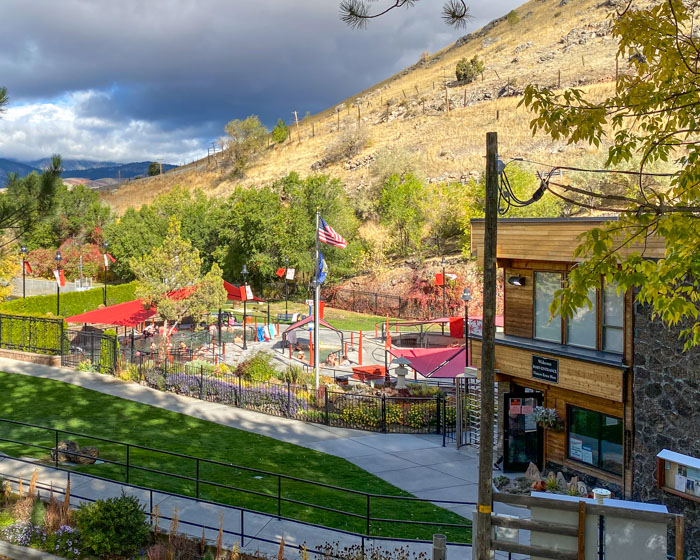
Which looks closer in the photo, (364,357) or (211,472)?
(211,472)

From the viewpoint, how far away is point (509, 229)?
15750mm

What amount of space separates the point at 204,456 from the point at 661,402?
10735 mm

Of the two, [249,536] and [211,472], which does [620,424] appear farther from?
[211,472]

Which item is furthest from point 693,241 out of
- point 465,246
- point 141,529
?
point 465,246

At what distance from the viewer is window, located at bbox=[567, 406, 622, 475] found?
14.3 m

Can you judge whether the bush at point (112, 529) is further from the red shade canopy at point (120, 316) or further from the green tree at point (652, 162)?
the red shade canopy at point (120, 316)

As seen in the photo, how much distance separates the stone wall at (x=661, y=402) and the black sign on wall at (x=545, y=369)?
→ 1986mm

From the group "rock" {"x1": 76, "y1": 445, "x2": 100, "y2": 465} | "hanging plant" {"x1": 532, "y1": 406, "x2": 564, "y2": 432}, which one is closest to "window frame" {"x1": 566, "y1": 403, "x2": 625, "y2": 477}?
"hanging plant" {"x1": 532, "y1": 406, "x2": 564, "y2": 432}

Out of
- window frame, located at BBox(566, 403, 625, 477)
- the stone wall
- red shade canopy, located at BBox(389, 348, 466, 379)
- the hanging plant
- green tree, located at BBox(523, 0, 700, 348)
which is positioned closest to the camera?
green tree, located at BBox(523, 0, 700, 348)

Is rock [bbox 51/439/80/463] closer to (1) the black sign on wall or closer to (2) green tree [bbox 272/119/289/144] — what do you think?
(1) the black sign on wall

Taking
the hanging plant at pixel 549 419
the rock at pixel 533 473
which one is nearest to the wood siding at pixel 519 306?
the hanging plant at pixel 549 419

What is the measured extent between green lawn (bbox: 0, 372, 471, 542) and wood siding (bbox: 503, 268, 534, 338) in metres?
5.14

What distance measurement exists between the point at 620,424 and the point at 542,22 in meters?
124

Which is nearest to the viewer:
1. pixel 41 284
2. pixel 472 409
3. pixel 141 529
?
pixel 141 529
